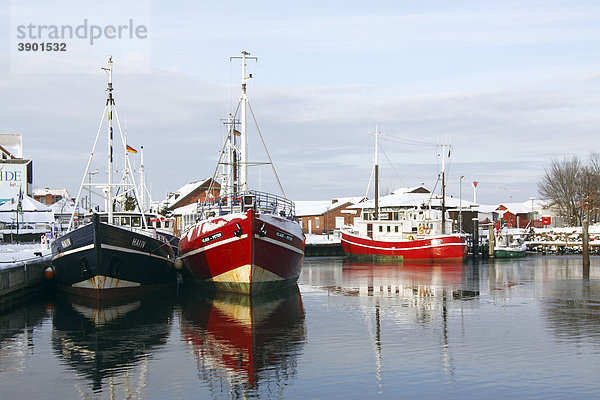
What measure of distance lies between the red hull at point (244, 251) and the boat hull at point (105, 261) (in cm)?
201

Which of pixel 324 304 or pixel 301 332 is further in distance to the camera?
pixel 324 304

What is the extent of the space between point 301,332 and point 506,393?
25.2ft

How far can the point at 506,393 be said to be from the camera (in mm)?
12219

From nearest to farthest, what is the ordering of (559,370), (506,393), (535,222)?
(506,393)
(559,370)
(535,222)

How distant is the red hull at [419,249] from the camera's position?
171ft

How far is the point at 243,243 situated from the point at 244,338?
7778 millimetres

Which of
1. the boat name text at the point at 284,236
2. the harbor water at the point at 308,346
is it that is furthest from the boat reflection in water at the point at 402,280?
the boat name text at the point at 284,236

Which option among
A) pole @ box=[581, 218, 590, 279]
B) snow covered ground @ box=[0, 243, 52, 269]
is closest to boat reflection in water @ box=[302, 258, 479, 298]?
pole @ box=[581, 218, 590, 279]

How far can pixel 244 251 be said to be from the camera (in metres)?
25.5

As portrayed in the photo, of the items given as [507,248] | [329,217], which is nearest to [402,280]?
[507,248]

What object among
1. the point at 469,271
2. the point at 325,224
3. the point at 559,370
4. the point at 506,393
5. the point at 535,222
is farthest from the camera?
the point at 535,222

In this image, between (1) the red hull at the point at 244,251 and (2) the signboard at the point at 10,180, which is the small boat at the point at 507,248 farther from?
(2) the signboard at the point at 10,180

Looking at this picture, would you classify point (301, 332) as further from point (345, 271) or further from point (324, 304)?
point (345, 271)

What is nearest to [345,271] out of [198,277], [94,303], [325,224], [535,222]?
[198,277]
